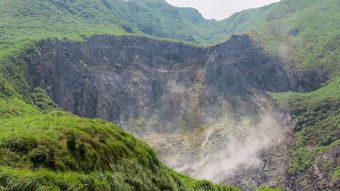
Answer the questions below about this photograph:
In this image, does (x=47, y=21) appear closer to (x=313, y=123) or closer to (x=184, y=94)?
(x=184, y=94)

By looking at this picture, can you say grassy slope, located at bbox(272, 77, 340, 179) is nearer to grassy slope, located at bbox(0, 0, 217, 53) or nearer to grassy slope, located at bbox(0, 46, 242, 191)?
grassy slope, located at bbox(0, 46, 242, 191)

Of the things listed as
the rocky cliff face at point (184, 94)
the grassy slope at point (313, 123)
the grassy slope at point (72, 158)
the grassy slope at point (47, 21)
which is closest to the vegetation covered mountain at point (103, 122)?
the grassy slope at point (72, 158)

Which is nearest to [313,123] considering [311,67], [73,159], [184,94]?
[311,67]

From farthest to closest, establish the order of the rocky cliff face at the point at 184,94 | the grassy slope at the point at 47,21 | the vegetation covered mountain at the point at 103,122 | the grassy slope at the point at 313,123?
the grassy slope at the point at 47,21 < the rocky cliff face at the point at 184,94 < the grassy slope at the point at 313,123 < the vegetation covered mountain at the point at 103,122

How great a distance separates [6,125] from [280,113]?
124128 millimetres

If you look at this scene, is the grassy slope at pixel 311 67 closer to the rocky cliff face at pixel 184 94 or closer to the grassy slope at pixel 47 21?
the rocky cliff face at pixel 184 94

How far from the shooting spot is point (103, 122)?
37.6 meters

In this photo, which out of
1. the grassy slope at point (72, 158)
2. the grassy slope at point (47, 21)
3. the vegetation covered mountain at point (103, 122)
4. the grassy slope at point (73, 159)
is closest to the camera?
the grassy slope at point (72, 158)

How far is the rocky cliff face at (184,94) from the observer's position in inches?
4537

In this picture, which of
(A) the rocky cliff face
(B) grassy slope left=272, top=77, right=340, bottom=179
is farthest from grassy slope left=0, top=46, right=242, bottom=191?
(B) grassy slope left=272, top=77, right=340, bottom=179

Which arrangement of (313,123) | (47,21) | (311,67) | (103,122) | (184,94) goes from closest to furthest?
(103,122), (313,123), (184,94), (311,67), (47,21)

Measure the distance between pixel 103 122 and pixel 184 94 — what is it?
4246 inches

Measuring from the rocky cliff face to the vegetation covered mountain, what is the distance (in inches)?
107

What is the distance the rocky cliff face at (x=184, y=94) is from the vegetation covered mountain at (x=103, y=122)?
8.94 ft
